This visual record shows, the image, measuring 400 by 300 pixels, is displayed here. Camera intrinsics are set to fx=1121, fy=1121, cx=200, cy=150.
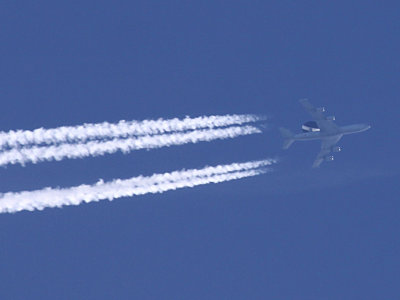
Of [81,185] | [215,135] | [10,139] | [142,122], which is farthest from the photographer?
[215,135]

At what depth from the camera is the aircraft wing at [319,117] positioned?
108 metres

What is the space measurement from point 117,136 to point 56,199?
10805 mm

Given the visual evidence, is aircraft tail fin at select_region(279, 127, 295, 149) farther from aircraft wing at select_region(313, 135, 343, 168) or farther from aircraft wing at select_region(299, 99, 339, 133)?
aircraft wing at select_region(313, 135, 343, 168)

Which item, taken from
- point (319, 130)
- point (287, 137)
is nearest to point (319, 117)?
point (319, 130)

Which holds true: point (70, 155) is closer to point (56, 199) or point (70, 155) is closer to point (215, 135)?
point (56, 199)

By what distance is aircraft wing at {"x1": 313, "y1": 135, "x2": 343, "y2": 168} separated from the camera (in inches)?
4368

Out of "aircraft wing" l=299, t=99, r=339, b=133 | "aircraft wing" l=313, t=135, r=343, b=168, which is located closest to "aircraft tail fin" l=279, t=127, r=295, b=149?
"aircraft wing" l=299, t=99, r=339, b=133

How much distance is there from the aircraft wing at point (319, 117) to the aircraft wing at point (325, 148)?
1.36 metres

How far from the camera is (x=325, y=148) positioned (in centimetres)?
11312

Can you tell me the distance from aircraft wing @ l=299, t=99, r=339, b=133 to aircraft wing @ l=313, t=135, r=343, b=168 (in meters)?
1.36

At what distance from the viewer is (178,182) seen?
313ft

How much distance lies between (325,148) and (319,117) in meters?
A: 5.41

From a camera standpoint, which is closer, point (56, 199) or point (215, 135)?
point (56, 199)

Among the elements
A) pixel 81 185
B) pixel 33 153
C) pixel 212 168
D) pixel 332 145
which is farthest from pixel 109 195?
pixel 332 145
